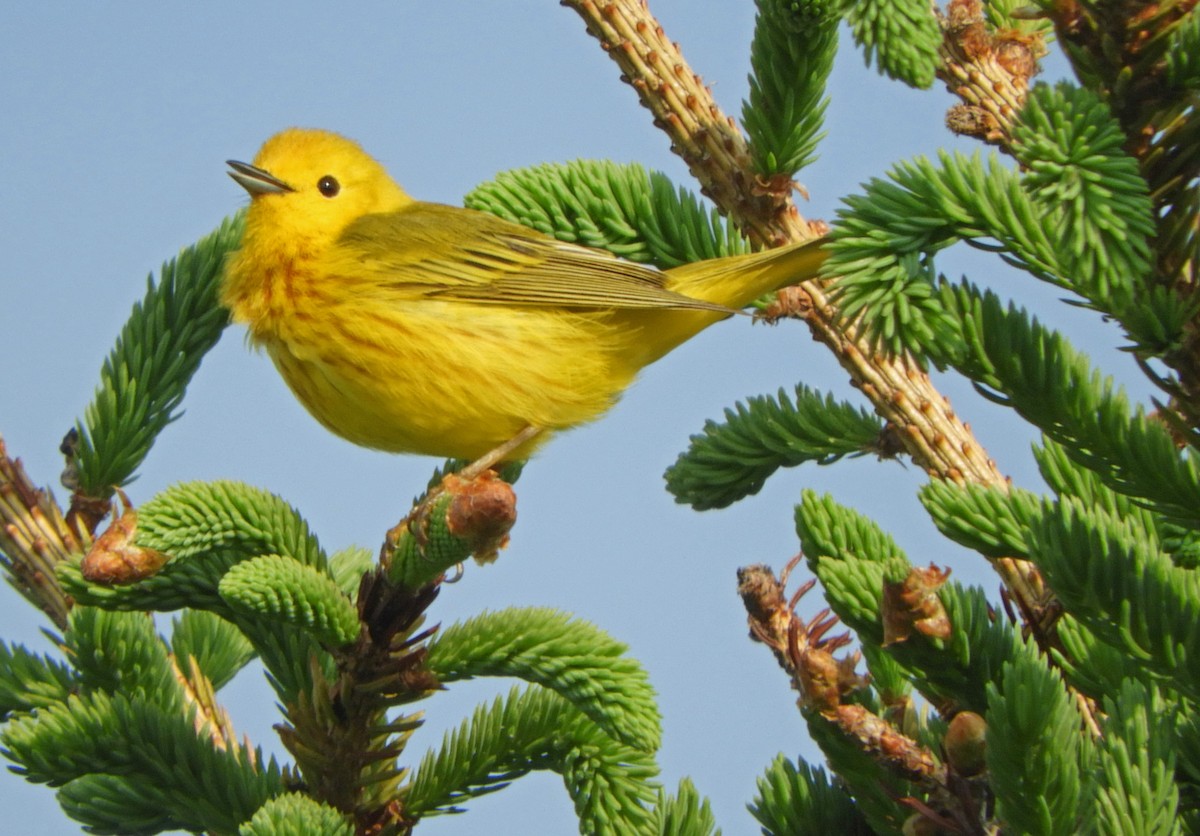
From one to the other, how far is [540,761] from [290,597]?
423mm

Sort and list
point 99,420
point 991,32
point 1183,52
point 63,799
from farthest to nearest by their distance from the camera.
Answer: point 991,32 → point 99,420 → point 63,799 → point 1183,52

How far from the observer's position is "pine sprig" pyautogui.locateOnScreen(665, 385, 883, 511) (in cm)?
200

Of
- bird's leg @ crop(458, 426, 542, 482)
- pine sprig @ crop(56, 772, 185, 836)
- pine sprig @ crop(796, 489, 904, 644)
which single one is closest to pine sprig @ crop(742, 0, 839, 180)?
pine sprig @ crop(796, 489, 904, 644)

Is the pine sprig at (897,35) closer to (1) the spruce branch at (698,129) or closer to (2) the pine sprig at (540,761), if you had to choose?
(1) the spruce branch at (698,129)

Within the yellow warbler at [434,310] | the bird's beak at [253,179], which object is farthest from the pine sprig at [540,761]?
the bird's beak at [253,179]

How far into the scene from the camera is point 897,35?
151 centimetres

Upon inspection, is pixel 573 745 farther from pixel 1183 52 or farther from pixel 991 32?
pixel 991 32

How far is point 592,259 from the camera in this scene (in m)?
3.20

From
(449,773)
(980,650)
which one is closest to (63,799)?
(449,773)

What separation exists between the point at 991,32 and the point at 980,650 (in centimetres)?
137

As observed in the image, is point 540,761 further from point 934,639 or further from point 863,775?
point 934,639

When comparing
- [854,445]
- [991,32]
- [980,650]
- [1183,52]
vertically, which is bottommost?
[980,650]

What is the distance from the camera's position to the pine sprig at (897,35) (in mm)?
1502

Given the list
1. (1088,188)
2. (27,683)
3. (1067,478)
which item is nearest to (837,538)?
(1067,478)
